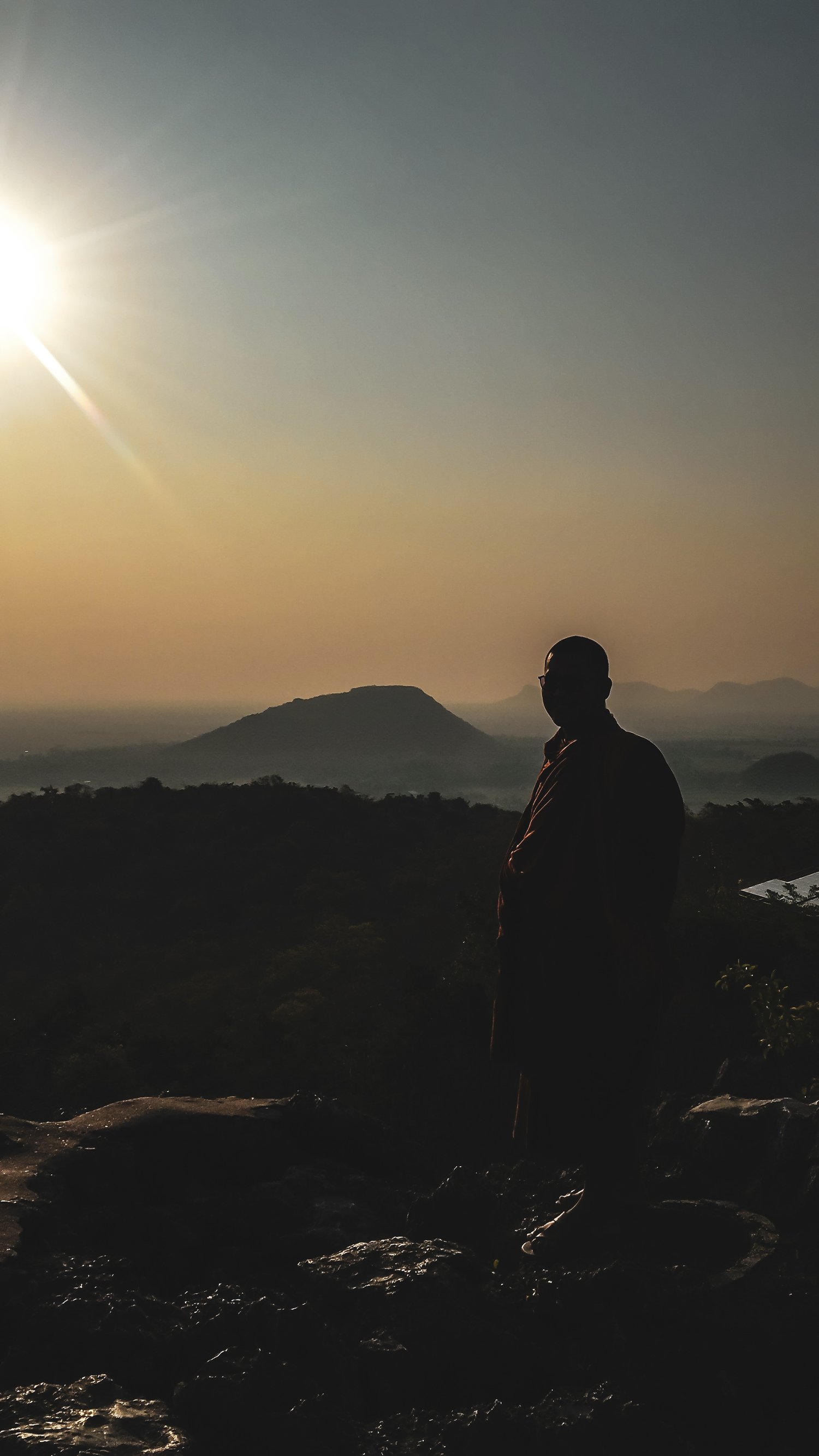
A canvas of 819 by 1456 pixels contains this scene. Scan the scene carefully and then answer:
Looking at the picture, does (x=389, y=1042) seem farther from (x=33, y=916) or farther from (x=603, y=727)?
(x=33, y=916)

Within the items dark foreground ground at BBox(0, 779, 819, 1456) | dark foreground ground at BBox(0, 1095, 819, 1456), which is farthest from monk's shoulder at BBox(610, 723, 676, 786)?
dark foreground ground at BBox(0, 1095, 819, 1456)

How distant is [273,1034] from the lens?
10.3 m

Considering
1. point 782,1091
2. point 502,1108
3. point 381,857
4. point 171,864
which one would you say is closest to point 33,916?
point 171,864

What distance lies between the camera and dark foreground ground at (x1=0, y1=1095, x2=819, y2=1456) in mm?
3023

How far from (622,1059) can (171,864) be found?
1555 cm

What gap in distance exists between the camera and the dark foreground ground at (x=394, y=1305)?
3.02 metres

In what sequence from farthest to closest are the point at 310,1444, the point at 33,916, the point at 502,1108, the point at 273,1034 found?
the point at 33,916
the point at 273,1034
the point at 502,1108
the point at 310,1444

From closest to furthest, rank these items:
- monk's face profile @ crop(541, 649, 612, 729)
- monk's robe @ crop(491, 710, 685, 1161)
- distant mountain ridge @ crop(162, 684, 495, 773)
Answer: monk's robe @ crop(491, 710, 685, 1161), monk's face profile @ crop(541, 649, 612, 729), distant mountain ridge @ crop(162, 684, 495, 773)

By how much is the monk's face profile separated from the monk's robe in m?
0.09

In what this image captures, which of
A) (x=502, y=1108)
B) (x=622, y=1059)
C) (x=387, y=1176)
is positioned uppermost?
(x=622, y=1059)

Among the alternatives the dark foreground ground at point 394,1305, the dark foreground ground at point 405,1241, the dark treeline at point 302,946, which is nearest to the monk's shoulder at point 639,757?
the dark foreground ground at point 405,1241

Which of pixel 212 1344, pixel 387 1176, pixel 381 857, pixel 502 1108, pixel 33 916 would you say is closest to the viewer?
pixel 212 1344

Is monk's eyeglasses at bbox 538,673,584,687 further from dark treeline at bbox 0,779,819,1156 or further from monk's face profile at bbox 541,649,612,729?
dark treeline at bbox 0,779,819,1156

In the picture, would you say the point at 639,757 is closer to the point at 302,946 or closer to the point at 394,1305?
the point at 394,1305
